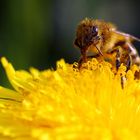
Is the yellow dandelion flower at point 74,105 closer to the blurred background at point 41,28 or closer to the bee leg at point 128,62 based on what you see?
the bee leg at point 128,62

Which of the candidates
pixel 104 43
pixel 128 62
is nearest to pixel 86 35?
pixel 104 43

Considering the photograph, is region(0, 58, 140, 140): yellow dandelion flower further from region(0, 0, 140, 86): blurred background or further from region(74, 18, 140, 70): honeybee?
region(0, 0, 140, 86): blurred background

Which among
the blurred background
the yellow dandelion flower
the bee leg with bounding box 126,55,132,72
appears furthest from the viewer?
the blurred background

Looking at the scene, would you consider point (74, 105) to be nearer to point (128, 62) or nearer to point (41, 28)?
point (128, 62)

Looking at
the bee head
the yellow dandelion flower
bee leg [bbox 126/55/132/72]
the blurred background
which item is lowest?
the yellow dandelion flower

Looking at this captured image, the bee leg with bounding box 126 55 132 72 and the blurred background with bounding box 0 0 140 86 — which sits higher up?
the blurred background with bounding box 0 0 140 86

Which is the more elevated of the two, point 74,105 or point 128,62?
point 128,62

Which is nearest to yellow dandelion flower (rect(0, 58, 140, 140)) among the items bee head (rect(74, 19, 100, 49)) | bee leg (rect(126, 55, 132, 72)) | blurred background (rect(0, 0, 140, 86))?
bee leg (rect(126, 55, 132, 72))
